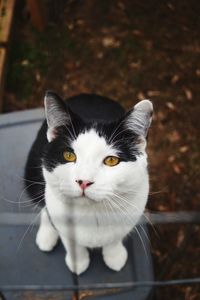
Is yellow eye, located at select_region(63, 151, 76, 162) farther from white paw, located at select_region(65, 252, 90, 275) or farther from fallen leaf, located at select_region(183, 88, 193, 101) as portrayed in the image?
fallen leaf, located at select_region(183, 88, 193, 101)

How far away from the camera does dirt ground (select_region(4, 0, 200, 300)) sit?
76.3 inches

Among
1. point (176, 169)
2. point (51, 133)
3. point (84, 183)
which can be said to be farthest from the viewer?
point (176, 169)

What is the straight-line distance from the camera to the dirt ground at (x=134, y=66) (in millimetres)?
1938

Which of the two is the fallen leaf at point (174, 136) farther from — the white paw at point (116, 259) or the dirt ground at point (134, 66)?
the white paw at point (116, 259)

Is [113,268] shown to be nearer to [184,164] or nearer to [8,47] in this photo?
[184,164]

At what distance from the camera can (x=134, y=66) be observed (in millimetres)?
2180

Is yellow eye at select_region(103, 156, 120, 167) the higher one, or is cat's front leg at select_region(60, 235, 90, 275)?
yellow eye at select_region(103, 156, 120, 167)

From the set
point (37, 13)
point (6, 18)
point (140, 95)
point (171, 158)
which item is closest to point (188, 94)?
point (140, 95)

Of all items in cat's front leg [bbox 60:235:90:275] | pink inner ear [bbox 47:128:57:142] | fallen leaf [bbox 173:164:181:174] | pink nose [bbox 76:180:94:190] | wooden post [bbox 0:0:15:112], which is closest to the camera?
pink nose [bbox 76:180:94:190]

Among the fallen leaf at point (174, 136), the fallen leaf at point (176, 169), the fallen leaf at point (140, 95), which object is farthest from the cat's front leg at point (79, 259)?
the fallen leaf at point (140, 95)

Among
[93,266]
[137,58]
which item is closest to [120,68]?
[137,58]

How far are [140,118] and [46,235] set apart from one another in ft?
1.90

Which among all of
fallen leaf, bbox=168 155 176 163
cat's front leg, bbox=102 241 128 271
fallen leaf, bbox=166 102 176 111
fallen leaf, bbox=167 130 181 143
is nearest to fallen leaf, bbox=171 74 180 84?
fallen leaf, bbox=166 102 176 111

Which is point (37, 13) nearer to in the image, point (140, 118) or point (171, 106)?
point (171, 106)
